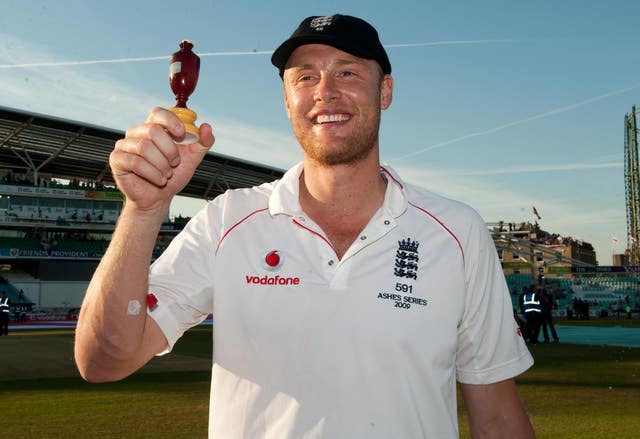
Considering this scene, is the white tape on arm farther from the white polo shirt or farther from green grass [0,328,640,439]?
green grass [0,328,640,439]

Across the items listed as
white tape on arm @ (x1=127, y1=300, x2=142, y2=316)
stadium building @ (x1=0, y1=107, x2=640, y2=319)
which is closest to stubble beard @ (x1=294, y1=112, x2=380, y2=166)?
white tape on arm @ (x1=127, y1=300, x2=142, y2=316)

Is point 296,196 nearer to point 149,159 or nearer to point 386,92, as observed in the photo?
point 386,92

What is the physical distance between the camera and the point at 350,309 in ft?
7.51

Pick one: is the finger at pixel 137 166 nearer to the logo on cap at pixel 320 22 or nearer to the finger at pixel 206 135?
the finger at pixel 206 135

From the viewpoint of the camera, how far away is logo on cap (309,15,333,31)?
2.62 m

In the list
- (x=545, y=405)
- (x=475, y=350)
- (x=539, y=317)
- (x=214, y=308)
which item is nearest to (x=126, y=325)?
(x=214, y=308)

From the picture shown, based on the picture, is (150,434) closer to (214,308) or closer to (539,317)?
(214,308)

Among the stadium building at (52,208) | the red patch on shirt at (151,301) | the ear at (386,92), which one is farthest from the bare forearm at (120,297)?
the stadium building at (52,208)

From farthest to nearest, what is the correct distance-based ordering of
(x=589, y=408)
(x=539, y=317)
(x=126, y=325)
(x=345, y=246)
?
(x=539, y=317) < (x=589, y=408) < (x=345, y=246) < (x=126, y=325)

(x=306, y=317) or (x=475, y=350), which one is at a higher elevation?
(x=306, y=317)

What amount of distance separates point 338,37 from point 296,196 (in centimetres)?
68

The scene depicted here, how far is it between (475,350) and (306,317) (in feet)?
2.34

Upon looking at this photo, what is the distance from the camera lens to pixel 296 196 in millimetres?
2643

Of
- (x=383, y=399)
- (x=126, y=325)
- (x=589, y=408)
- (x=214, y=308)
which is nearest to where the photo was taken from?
(x=126, y=325)
